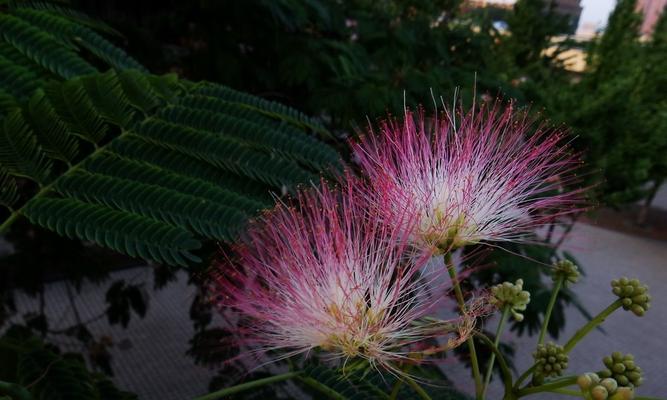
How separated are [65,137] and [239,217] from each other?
28 cm

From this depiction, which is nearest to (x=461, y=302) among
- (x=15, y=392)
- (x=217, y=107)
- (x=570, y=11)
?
(x=15, y=392)

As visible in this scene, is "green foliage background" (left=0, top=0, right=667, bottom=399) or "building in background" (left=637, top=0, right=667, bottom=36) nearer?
"green foliage background" (left=0, top=0, right=667, bottom=399)

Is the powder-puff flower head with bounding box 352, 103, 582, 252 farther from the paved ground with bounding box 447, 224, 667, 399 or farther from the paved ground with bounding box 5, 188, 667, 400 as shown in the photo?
the paved ground with bounding box 5, 188, 667, 400

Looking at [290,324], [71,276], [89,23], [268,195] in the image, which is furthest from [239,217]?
[71,276]

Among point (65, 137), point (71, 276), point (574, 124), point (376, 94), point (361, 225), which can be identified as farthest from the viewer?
point (574, 124)

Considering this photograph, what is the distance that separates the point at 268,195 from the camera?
810 millimetres

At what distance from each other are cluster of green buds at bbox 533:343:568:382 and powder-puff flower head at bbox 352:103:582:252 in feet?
0.41

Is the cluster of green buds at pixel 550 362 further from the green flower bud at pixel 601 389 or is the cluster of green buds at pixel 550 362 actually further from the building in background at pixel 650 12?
the building in background at pixel 650 12

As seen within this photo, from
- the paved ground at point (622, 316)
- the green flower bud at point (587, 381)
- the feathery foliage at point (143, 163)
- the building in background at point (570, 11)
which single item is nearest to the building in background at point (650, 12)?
the building in background at point (570, 11)

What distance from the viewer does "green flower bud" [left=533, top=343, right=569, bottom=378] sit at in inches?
18.2

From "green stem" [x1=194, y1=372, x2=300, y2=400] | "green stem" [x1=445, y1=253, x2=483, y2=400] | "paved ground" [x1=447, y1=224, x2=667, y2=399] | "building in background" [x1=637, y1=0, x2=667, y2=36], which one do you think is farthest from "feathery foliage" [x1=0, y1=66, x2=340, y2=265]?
"building in background" [x1=637, y1=0, x2=667, y2=36]

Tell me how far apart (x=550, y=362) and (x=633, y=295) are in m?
0.13

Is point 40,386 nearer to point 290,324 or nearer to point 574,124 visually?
point 290,324

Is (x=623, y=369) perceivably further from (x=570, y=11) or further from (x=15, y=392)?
(x=570, y=11)
